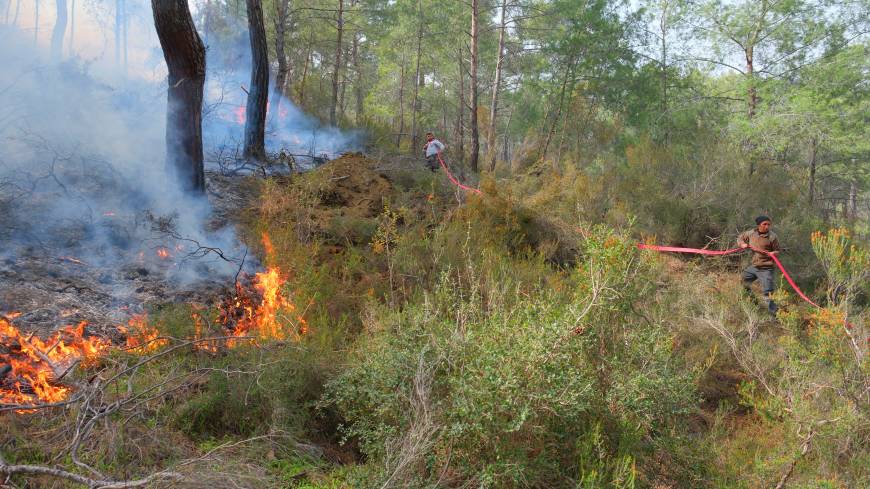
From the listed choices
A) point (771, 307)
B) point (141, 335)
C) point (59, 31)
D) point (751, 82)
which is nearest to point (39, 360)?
point (141, 335)

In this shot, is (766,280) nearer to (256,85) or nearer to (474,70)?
(474,70)

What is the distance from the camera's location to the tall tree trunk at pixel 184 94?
6797mm

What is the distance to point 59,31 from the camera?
11734 millimetres

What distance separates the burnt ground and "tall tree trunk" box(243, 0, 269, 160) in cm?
374

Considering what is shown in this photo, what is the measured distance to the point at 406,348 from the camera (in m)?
3.65

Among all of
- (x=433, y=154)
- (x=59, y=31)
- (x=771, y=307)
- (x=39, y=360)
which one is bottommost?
(x=39, y=360)

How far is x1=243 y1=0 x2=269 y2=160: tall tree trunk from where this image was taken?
9641 millimetres

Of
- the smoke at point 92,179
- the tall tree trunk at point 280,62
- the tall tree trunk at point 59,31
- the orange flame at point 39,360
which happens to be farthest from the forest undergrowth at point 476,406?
the tall tree trunk at point 280,62

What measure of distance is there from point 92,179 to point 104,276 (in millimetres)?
1940

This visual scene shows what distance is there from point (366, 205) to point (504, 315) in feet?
16.6

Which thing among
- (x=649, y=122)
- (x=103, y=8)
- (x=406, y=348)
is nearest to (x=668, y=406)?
(x=406, y=348)

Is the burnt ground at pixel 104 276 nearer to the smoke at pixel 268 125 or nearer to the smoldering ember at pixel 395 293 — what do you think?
the smoldering ember at pixel 395 293

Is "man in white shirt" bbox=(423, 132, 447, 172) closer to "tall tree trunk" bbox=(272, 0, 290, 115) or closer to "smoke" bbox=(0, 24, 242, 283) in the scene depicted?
"tall tree trunk" bbox=(272, 0, 290, 115)

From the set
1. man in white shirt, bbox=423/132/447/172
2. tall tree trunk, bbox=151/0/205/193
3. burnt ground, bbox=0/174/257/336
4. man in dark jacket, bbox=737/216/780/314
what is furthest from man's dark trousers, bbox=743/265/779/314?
tall tree trunk, bbox=151/0/205/193
